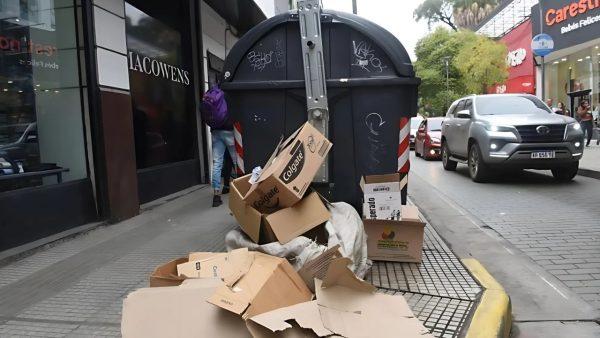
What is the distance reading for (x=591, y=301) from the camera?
148 inches

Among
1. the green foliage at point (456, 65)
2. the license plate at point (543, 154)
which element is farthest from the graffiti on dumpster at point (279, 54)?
the green foliage at point (456, 65)

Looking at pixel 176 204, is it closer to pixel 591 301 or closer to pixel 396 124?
pixel 396 124

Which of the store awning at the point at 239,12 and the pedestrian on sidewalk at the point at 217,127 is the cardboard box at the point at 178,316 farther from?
the store awning at the point at 239,12

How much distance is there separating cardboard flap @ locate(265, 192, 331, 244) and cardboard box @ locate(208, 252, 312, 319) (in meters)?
0.37

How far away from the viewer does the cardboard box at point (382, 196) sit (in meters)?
4.26

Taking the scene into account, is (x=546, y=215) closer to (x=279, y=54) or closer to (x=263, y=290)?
(x=279, y=54)

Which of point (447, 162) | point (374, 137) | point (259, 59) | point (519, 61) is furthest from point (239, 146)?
point (519, 61)

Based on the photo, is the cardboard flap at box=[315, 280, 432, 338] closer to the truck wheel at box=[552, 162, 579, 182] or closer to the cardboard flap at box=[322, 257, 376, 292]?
the cardboard flap at box=[322, 257, 376, 292]

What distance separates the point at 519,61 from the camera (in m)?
35.0

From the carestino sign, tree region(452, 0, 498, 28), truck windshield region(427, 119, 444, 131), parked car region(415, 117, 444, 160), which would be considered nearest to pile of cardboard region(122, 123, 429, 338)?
parked car region(415, 117, 444, 160)

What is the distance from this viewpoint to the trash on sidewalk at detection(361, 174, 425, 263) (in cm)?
427

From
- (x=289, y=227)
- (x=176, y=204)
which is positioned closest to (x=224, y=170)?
(x=176, y=204)

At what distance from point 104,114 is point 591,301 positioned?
545 centimetres

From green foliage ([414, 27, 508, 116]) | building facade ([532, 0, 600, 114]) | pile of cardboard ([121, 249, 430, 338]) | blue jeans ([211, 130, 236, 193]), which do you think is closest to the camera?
pile of cardboard ([121, 249, 430, 338])
